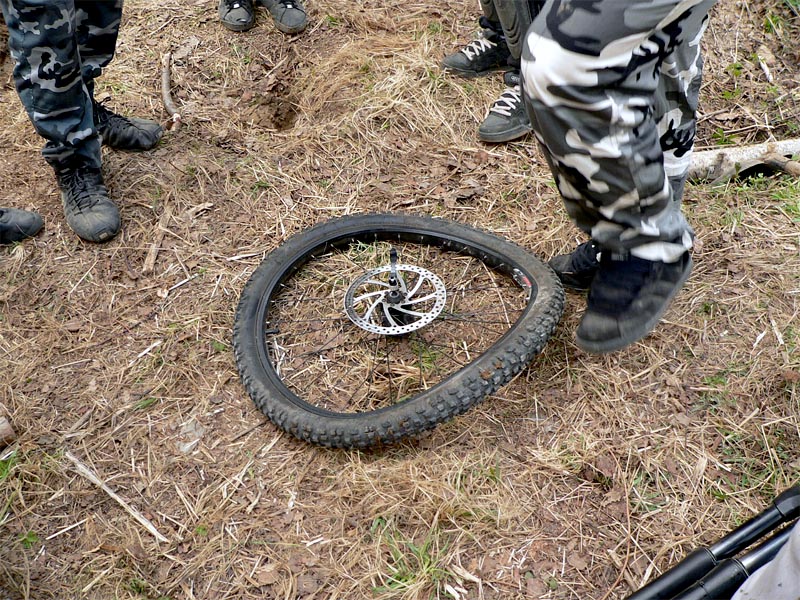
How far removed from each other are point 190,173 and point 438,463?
1973 mm

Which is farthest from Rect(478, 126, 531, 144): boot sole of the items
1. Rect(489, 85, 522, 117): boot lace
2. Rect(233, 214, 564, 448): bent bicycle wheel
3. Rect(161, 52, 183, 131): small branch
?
Rect(161, 52, 183, 131): small branch

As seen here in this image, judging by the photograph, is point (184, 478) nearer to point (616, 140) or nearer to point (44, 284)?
point (44, 284)

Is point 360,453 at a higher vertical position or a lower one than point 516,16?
lower

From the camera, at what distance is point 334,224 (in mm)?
2762

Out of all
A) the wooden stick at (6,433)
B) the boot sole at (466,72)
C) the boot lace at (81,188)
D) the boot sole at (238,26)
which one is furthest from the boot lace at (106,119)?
the boot sole at (466,72)

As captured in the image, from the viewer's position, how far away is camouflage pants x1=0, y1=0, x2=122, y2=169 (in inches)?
99.6

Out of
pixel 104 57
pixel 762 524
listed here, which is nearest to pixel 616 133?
pixel 762 524

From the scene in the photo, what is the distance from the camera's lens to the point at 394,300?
2381 millimetres

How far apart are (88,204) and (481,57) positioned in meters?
2.15

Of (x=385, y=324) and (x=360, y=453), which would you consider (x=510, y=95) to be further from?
(x=360, y=453)

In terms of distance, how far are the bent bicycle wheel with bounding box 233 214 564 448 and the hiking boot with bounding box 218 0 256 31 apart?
200cm

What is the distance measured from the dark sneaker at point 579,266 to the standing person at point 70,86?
6.40 feet

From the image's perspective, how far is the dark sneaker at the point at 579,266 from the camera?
247 centimetres

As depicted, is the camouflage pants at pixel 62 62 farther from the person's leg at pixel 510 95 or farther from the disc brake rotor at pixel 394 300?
the person's leg at pixel 510 95
